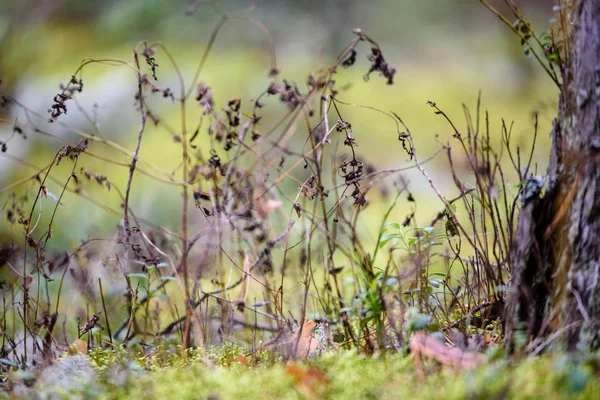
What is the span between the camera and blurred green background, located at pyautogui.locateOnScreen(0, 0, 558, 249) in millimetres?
5445

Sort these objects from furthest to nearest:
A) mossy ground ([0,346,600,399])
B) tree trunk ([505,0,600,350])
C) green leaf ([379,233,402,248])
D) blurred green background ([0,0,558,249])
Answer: blurred green background ([0,0,558,249])
green leaf ([379,233,402,248])
tree trunk ([505,0,600,350])
mossy ground ([0,346,600,399])

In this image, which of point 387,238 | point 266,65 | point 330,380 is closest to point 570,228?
point 387,238

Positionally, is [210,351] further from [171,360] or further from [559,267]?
[559,267]

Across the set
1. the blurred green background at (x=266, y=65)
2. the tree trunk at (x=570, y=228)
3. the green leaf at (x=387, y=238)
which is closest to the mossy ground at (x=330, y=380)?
the tree trunk at (x=570, y=228)

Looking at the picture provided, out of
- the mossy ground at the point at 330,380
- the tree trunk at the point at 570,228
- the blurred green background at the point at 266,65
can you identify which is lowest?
the mossy ground at the point at 330,380

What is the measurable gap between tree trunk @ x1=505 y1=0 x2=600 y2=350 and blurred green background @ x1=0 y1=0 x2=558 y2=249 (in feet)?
11.6

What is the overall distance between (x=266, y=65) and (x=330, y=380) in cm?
515

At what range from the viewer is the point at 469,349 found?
145 centimetres

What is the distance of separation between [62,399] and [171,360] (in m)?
0.44

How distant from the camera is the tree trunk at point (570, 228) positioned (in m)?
1.33

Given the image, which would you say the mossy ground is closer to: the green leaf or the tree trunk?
the tree trunk

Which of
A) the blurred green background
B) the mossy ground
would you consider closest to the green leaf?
the mossy ground

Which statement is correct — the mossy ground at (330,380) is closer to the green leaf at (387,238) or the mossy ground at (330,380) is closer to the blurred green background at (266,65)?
the green leaf at (387,238)

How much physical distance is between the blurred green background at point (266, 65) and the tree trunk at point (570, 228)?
355 cm
